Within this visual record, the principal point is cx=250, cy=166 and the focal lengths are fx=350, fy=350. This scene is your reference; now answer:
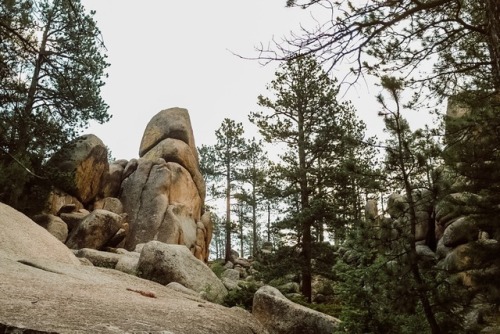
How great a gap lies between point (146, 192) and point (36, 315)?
2056cm

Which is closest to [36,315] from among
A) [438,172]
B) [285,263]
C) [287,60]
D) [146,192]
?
[287,60]

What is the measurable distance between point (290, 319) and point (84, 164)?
17.1 m

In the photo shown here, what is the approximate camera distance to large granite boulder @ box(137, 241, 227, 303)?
34.4 feet

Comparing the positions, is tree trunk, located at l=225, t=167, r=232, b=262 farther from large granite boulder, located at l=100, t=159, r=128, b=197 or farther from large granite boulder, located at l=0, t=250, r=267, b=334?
large granite boulder, located at l=0, t=250, r=267, b=334

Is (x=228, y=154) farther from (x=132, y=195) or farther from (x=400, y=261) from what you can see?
(x=400, y=261)

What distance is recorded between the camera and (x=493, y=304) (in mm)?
4887

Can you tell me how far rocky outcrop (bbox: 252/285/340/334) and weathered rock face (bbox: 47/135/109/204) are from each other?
13718mm

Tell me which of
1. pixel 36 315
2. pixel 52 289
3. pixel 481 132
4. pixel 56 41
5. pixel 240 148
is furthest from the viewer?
pixel 240 148

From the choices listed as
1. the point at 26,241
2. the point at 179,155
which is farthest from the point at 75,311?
the point at 179,155

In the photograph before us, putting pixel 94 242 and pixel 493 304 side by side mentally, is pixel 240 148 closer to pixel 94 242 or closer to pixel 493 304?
pixel 94 242

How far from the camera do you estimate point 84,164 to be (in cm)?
2052

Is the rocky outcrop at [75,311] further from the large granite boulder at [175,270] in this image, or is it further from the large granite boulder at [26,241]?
the large granite boulder at [175,270]

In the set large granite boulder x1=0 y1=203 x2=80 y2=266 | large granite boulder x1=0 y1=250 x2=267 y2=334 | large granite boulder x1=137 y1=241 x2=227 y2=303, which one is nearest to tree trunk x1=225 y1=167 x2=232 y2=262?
large granite boulder x1=137 y1=241 x2=227 y2=303

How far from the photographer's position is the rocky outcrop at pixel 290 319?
729cm
